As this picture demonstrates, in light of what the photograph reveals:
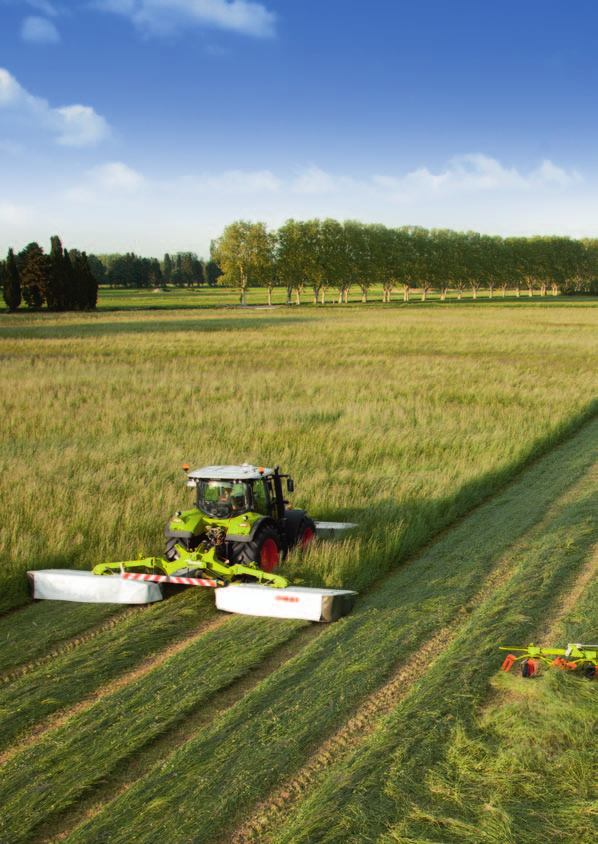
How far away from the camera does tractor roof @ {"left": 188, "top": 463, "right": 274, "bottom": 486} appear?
7.71 meters

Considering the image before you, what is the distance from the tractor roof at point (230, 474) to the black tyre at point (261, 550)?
617 mm

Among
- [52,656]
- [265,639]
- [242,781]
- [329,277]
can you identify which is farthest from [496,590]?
[329,277]

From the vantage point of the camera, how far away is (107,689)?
5.57m

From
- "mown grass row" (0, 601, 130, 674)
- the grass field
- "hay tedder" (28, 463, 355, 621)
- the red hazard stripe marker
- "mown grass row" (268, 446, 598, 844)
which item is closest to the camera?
"mown grass row" (268, 446, 598, 844)

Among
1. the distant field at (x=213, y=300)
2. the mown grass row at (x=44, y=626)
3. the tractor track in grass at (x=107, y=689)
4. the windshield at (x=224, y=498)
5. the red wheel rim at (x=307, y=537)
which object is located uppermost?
the distant field at (x=213, y=300)

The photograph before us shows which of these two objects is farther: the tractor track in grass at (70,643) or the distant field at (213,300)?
the distant field at (213,300)

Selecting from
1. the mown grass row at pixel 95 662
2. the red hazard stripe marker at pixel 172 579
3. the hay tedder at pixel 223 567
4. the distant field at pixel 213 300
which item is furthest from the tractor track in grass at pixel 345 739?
the distant field at pixel 213 300

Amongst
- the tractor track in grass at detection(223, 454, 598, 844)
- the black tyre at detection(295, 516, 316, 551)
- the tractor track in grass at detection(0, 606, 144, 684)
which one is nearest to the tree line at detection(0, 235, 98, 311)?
the black tyre at detection(295, 516, 316, 551)

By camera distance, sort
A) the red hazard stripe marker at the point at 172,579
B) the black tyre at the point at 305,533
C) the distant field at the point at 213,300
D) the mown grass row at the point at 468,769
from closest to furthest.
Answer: the mown grass row at the point at 468,769
the red hazard stripe marker at the point at 172,579
the black tyre at the point at 305,533
the distant field at the point at 213,300

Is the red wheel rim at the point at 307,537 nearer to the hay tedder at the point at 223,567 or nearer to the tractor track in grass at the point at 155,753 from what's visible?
the hay tedder at the point at 223,567

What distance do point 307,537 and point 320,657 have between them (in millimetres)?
2868

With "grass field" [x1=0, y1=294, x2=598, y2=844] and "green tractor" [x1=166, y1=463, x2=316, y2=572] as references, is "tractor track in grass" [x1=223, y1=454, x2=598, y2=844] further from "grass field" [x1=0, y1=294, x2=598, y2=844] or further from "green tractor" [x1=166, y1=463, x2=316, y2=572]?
"green tractor" [x1=166, y1=463, x2=316, y2=572]

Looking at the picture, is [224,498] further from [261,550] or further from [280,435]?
[280,435]

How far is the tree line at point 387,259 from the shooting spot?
115562 millimetres
